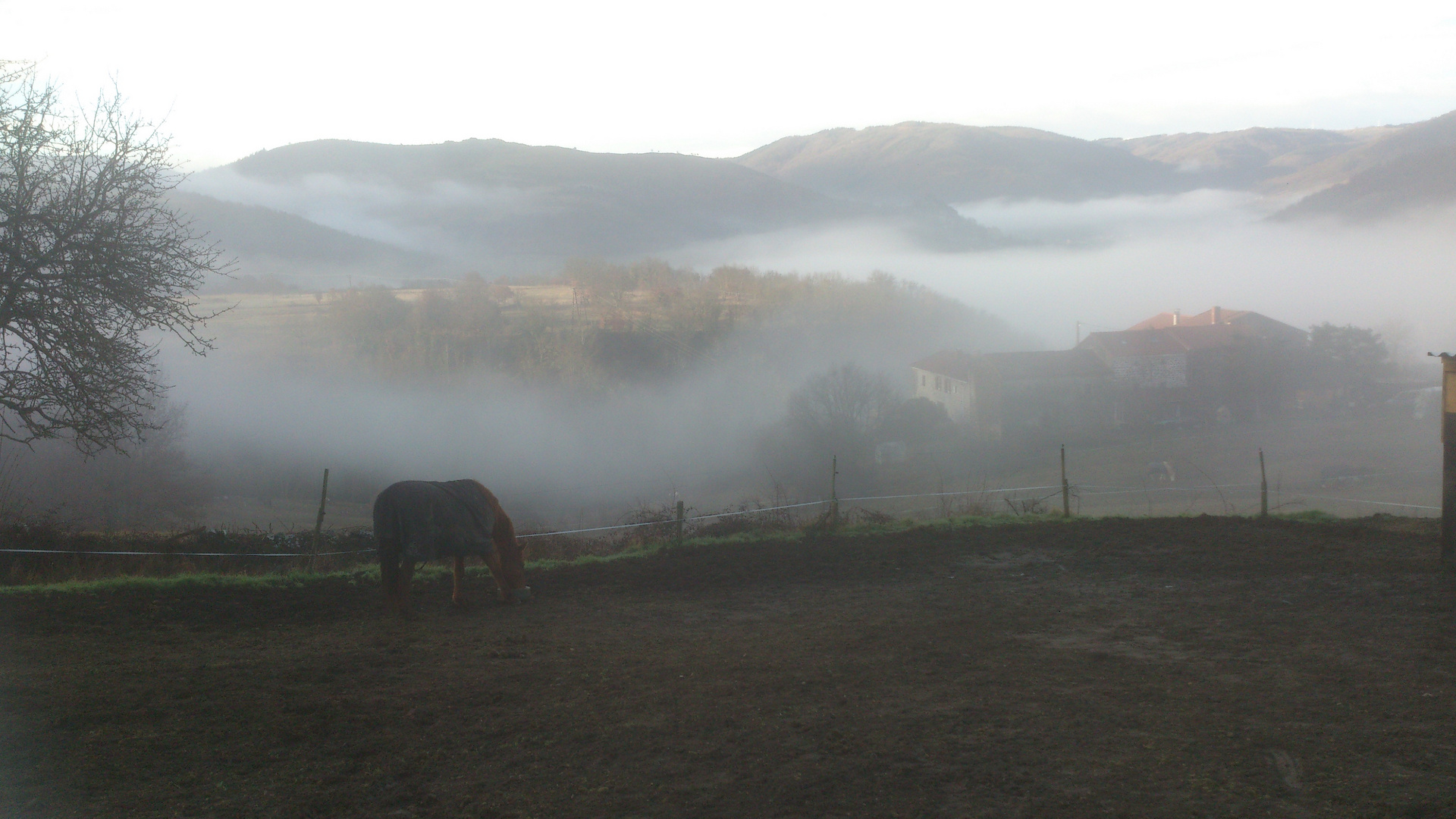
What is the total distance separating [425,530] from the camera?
7684 mm

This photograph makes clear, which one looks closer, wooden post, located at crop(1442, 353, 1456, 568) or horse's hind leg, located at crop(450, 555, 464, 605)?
horse's hind leg, located at crop(450, 555, 464, 605)

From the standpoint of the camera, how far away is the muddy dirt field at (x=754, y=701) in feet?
11.9

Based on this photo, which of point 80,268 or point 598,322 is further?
point 598,322

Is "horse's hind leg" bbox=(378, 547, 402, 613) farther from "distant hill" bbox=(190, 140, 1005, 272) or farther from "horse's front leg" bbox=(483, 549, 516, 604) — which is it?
"distant hill" bbox=(190, 140, 1005, 272)

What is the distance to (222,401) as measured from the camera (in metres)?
48.8

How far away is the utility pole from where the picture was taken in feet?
28.2

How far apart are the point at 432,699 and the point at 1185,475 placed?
3753 cm

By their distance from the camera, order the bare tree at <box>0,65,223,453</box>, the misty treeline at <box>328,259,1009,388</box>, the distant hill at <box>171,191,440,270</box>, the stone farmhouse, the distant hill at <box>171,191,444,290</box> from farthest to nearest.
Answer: the distant hill at <box>171,191,440,270</box> < the distant hill at <box>171,191,444,290</box> < the misty treeline at <box>328,259,1009,388</box> < the stone farmhouse < the bare tree at <box>0,65,223,453</box>

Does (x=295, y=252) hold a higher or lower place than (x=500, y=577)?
higher

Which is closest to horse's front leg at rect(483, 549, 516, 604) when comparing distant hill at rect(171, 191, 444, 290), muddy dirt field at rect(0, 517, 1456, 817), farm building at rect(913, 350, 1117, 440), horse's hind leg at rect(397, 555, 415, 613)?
muddy dirt field at rect(0, 517, 1456, 817)

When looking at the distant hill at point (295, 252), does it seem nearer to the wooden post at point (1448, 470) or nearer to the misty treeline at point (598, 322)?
the misty treeline at point (598, 322)

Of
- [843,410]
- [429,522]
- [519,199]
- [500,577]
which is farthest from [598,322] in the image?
[519,199]

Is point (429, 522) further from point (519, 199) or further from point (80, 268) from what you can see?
point (519, 199)

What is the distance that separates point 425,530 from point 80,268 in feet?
13.6
